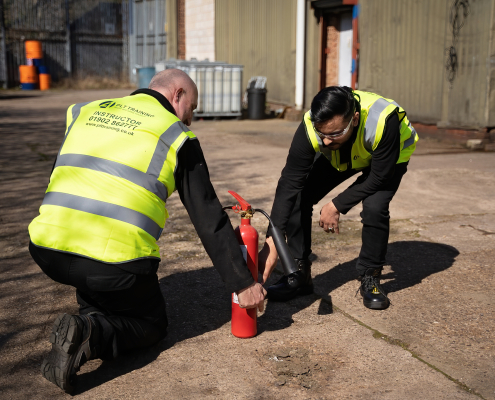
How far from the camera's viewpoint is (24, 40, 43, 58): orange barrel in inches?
963

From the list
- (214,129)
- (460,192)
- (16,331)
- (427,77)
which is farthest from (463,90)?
(16,331)

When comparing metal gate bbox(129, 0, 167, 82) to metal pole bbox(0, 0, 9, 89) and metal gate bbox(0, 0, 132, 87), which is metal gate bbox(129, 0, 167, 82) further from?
metal pole bbox(0, 0, 9, 89)

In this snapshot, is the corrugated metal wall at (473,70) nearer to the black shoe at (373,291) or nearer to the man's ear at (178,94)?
the black shoe at (373,291)

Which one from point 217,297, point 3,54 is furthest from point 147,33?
point 217,297

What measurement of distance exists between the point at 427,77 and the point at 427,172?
3.37 m

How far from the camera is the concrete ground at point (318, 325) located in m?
2.65

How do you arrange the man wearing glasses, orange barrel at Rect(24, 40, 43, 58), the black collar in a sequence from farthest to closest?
orange barrel at Rect(24, 40, 43, 58) → the man wearing glasses → the black collar

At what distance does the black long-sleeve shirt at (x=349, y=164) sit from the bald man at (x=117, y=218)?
0.77m

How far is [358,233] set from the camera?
507cm

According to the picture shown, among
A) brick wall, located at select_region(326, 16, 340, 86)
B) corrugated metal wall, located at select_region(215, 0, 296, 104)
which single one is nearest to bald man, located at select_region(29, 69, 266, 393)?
Answer: brick wall, located at select_region(326, 16, 340, 86)

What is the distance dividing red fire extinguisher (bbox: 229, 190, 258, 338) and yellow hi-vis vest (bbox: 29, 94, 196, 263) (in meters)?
0.49

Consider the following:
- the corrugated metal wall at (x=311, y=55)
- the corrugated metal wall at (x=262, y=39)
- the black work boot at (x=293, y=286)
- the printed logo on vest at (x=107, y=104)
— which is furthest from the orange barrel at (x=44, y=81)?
the printed logo on vest at (x=107, y=104)

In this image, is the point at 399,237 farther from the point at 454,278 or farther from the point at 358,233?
the point at 454,278

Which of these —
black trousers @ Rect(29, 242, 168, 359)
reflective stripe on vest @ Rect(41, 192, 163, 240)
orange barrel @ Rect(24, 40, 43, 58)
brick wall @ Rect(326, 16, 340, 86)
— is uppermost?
orange barrel @ Rect(24, 40, 43, 58)
